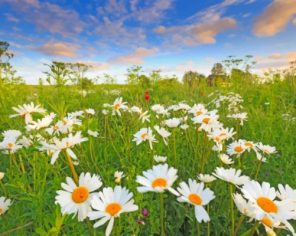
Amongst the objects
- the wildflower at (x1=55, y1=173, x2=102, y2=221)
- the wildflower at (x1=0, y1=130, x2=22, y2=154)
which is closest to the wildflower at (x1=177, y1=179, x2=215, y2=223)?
the wildflower at (x1=55, y1=173, x2=102, y2=221)

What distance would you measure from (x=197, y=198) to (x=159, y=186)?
0.17 m

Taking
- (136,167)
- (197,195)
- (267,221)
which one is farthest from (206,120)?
(267,221)

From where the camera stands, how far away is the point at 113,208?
0.95m

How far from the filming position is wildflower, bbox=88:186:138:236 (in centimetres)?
91

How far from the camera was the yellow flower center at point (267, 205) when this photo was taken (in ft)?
3.16

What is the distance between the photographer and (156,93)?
6289mm

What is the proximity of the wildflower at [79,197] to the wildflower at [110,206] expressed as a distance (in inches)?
1.6

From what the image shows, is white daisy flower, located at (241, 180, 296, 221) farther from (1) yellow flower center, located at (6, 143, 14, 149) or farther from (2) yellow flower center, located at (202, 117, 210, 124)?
(1) yellow flower center, located at (6, 143, 14, 149)

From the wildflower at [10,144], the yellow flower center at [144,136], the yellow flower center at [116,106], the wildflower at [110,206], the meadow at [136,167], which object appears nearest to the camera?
the wildflower at [110,206]

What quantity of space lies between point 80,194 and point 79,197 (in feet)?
0.05

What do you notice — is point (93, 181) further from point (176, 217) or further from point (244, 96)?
point (244, 96)

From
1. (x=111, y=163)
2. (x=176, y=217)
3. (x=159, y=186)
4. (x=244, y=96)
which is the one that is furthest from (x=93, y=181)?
(x=244, y=96)

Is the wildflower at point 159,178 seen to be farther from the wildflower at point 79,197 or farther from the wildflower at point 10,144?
the wildflower at point 10,144

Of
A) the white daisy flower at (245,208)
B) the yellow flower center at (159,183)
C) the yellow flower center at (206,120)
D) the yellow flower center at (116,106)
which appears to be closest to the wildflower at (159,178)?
the yellow flower center at (159,183)
